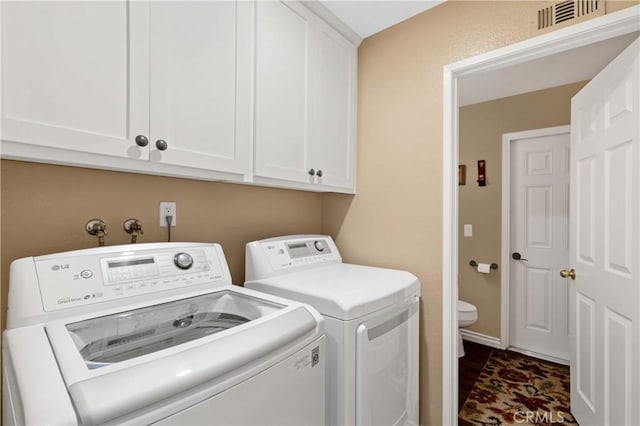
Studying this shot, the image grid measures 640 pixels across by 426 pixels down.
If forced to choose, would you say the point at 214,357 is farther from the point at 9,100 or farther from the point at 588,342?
the point at 588,342

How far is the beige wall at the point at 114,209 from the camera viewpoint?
1057 millimetres

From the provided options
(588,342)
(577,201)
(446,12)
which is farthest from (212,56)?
(588,342)

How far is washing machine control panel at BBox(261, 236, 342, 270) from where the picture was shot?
158 centimetres

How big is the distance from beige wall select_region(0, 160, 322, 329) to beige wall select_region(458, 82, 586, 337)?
7.36 feet

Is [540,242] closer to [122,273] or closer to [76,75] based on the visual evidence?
[122,273]

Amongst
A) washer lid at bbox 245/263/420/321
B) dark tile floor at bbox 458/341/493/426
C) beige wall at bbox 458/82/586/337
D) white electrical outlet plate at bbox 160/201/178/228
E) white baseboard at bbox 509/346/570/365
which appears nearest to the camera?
washer lid at bbox 245/263/420/321

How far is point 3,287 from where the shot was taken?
3.40 feet

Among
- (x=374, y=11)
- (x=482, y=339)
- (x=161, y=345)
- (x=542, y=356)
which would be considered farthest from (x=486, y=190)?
(x=161, y=345)

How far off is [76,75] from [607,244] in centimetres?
231

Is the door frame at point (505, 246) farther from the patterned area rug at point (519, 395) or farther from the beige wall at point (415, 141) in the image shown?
the beige wall at point (415, 141)

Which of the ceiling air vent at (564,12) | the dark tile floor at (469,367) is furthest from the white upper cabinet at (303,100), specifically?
the dark tile floor at (469,367)

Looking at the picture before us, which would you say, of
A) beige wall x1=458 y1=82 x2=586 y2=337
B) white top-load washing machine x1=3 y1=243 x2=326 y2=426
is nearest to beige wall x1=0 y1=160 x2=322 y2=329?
white top-load washing machine x1=3 y1=243 x2=326 y2=426

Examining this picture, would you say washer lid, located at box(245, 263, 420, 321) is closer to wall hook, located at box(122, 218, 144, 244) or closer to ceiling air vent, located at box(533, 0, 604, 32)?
wall hook, located at box(122, 218, 144, 244)

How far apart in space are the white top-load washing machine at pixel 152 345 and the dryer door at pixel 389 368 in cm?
23
